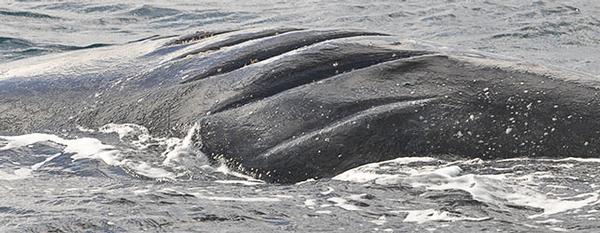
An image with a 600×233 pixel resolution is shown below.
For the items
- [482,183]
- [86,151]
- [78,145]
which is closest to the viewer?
[482,183]

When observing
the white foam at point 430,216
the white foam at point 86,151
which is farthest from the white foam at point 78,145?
the white foam at point 430,216

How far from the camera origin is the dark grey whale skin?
286 inches

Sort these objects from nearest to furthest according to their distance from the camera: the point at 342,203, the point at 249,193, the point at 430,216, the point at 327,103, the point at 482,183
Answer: the point at 430,216 → the point at 342,203 → the point at 482,183 → the point at 249,193 → the point at 327,103

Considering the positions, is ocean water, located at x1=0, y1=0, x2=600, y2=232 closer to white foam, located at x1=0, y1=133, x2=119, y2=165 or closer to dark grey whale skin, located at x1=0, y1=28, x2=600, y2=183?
white foam, located at x1=0, y1=133, x2=119, y2=165

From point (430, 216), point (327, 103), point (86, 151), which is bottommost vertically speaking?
point (86, 151)

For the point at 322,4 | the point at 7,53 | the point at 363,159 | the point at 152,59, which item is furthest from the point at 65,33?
the point at 363,159

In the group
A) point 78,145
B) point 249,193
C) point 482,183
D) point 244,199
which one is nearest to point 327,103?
point 249,193

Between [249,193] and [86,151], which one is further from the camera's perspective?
[86,151]

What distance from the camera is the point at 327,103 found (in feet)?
25.3

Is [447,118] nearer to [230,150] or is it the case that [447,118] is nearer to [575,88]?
[575,88]

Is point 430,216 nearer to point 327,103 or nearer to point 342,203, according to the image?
point 342,203

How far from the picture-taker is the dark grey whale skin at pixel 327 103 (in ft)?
23.8

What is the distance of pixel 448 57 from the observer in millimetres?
7988

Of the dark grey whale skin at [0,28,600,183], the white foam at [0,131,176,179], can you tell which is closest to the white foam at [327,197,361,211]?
Answer: the dark grey whale skin at [0,28,600,183]
